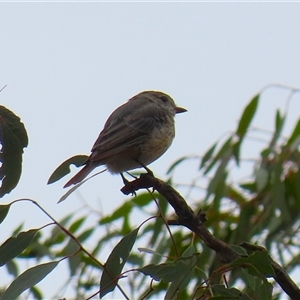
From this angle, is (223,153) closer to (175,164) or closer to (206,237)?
(175,164)

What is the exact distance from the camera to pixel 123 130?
355 centimetres

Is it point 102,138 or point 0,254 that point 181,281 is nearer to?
point 0,254

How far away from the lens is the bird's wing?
130 inches

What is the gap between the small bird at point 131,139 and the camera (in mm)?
3283

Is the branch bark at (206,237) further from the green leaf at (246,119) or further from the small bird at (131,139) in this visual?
the green leaf at (246,119)

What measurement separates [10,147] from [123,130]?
130cm

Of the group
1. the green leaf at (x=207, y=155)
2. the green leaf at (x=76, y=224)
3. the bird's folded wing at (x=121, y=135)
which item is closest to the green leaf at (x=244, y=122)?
the green leaf at (x=207, y=155)

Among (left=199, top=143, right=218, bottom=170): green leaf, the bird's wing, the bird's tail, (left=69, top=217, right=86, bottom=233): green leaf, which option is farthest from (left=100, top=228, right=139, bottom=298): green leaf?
(left=69, top=217, right=86, bottom=233): green leaf

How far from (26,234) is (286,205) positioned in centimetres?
194

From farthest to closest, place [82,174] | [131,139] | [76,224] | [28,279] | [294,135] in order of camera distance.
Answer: [76,224] → [294,135] → [131,139] → [82,174] → [28,279]

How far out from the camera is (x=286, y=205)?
3.91m

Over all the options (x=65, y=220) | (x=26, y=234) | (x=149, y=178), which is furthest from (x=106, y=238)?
(x=26, y=234)

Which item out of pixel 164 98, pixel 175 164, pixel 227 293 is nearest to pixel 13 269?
pixel 175 164

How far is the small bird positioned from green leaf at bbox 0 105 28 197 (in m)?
0.73
